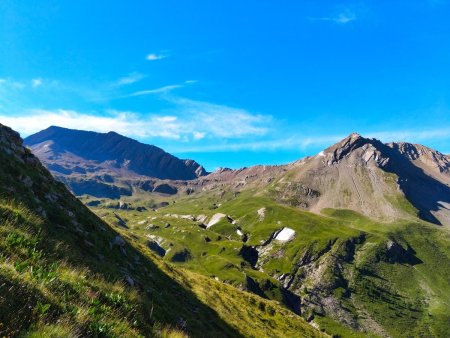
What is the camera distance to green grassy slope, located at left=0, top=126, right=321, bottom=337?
373 inches

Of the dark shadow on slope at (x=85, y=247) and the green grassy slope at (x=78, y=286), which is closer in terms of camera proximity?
the green grassy slope at (x=78, y=286)

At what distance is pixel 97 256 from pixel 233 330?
818 inches

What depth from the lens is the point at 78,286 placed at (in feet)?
41.4

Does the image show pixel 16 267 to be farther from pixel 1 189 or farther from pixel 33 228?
pixel 1 189

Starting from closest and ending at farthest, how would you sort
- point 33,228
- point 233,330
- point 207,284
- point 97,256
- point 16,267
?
point 16,267 < point 33,228 < point 97,256 < point 233,330 < point 207,284

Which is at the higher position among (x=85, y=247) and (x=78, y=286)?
(x=78, y=286)

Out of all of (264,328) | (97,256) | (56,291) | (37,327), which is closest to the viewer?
(37,327)

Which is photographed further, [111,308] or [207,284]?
[207,284]

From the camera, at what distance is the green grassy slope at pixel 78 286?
9.47 m

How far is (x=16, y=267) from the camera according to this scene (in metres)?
10.3

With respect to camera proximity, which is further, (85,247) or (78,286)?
(85,247)

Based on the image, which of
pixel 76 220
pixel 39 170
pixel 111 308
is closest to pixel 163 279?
pixel 76 220

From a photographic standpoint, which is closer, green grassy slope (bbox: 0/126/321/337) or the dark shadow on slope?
green grassy slope (bbox: 0/126/321/337)

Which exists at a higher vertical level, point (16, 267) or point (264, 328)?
point (16, 267)
